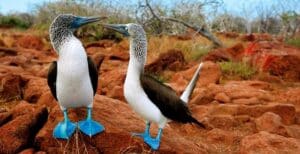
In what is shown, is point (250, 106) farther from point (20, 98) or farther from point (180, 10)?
point (180, 10)

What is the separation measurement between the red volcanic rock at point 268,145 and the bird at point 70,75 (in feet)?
4.98

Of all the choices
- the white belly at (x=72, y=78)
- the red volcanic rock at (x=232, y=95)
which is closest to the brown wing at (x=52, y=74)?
the white belly at (x=72, y=78)

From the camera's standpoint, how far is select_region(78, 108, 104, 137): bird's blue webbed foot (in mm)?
4363

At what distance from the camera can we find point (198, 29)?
551 inches

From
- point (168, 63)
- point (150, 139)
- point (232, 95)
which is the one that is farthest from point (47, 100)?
Answer: point (168, 63)

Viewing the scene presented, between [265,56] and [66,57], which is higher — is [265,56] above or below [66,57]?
below

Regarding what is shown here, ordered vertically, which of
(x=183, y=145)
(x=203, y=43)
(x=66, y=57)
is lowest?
(x=203, y=43)

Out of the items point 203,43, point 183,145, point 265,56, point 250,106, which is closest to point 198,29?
point 203,43

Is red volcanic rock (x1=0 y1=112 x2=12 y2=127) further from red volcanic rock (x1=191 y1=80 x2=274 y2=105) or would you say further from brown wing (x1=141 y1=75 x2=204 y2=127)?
red volcanic rock (x1=191 y1=80 x2=274 y2=105)

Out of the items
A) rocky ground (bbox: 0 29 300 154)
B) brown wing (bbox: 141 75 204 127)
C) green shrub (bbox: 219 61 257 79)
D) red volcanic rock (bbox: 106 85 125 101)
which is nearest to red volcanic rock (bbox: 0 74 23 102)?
rocky ground (bbox: 0 29 300 154)

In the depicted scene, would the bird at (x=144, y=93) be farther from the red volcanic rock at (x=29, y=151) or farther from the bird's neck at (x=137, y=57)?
the red volcanic rock at (x=29, y=151)

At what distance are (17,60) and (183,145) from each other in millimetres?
7192

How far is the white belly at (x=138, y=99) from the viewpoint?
4.18m

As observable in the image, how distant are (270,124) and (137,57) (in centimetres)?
265
